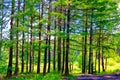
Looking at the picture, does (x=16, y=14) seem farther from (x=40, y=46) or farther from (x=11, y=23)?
(x=40, y=46)

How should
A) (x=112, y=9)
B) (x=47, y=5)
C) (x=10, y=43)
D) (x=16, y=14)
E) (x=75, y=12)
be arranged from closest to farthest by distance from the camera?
(x=10, y=43) → (x=16, y=14) → (x=47, y=5) → (x=75, y=12) → (x=112, y=9)

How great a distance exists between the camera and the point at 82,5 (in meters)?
30.0

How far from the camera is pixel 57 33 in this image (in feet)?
91.2

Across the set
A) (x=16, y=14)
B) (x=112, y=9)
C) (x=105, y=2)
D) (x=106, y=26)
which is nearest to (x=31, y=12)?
(x=16, y=14)

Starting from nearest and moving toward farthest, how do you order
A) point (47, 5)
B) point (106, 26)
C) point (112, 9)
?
point (47, 5), point (112, 9), point (106, 26)

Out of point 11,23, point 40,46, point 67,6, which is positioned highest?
point 67,6

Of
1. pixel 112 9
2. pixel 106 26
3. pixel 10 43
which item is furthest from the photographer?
pixel 106 26

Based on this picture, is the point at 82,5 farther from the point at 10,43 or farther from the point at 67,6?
the point at 10,43

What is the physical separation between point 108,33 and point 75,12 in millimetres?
10144

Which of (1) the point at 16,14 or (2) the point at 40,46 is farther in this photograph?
(2) the point at 40,46

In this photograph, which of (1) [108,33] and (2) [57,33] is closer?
(2) [57,33]

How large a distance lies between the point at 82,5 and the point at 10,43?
9.33m

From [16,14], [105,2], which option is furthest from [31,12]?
[105,2]

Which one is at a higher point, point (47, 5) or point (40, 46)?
point (47, 5)
